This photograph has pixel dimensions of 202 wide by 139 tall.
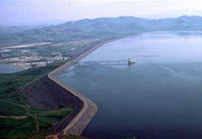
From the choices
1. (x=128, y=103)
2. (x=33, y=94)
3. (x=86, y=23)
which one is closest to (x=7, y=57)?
(x=33, y=94)

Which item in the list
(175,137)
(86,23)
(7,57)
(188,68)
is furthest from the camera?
(86,23)

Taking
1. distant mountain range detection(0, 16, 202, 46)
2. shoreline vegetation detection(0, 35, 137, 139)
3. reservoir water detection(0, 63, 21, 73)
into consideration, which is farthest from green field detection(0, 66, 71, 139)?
distant mountain range detection(0, 16, 202, 46)

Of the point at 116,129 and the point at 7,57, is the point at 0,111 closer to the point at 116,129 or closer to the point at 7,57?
the point at 116,129

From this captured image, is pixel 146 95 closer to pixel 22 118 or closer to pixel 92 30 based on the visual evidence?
pixel 22 118

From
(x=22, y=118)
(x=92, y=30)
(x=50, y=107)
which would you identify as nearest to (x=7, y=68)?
(x=50, y=107)

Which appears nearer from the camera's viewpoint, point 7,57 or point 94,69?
point 94,69

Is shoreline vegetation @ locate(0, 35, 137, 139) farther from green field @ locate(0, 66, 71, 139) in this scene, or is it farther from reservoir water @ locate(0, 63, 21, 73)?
reservoir water @ locate(0, 63, 21, 73)
